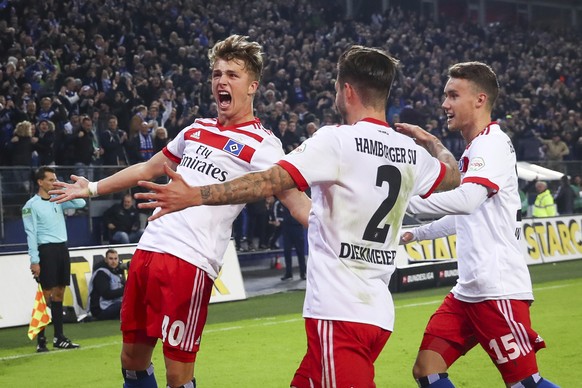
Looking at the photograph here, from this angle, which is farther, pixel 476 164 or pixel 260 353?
pixel 260 353

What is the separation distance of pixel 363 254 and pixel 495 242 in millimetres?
1703

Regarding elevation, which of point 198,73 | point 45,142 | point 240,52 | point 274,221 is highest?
point 198,73

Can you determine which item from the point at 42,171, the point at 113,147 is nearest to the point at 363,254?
the point at 42,171

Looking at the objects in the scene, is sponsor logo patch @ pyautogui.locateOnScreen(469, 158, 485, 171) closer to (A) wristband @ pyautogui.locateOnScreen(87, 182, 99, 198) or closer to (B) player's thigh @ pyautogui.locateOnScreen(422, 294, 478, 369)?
(B) player's thigh @ pyautogui.locateOnScreen(422, 294, 478, 369)

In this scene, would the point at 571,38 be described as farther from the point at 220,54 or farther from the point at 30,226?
the point at 220,54

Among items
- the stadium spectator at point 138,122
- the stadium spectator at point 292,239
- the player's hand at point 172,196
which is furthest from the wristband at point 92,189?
the stadium spectator at point 292,239

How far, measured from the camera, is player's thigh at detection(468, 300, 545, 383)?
582 cm

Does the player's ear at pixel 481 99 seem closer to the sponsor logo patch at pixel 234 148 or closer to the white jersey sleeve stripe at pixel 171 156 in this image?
the sponsor logo patch at pixel 234 148

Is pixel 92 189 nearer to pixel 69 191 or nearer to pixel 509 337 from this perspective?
pixel 69 191

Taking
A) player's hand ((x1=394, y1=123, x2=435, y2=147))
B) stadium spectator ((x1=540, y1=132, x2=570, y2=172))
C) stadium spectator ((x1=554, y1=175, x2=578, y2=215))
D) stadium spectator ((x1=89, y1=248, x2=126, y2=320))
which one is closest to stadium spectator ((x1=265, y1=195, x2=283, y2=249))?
stadium spectator ((x1=89, y1=248, x2=126, y2=320))

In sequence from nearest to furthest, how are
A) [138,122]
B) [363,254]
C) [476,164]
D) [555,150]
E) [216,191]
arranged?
[216,191]
[363,254]
[476,164]
[138,122]
[555,150]

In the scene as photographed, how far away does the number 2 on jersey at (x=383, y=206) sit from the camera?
457 centimetres

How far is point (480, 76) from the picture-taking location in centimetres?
625

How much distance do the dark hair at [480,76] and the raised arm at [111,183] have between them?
6.58 feet
